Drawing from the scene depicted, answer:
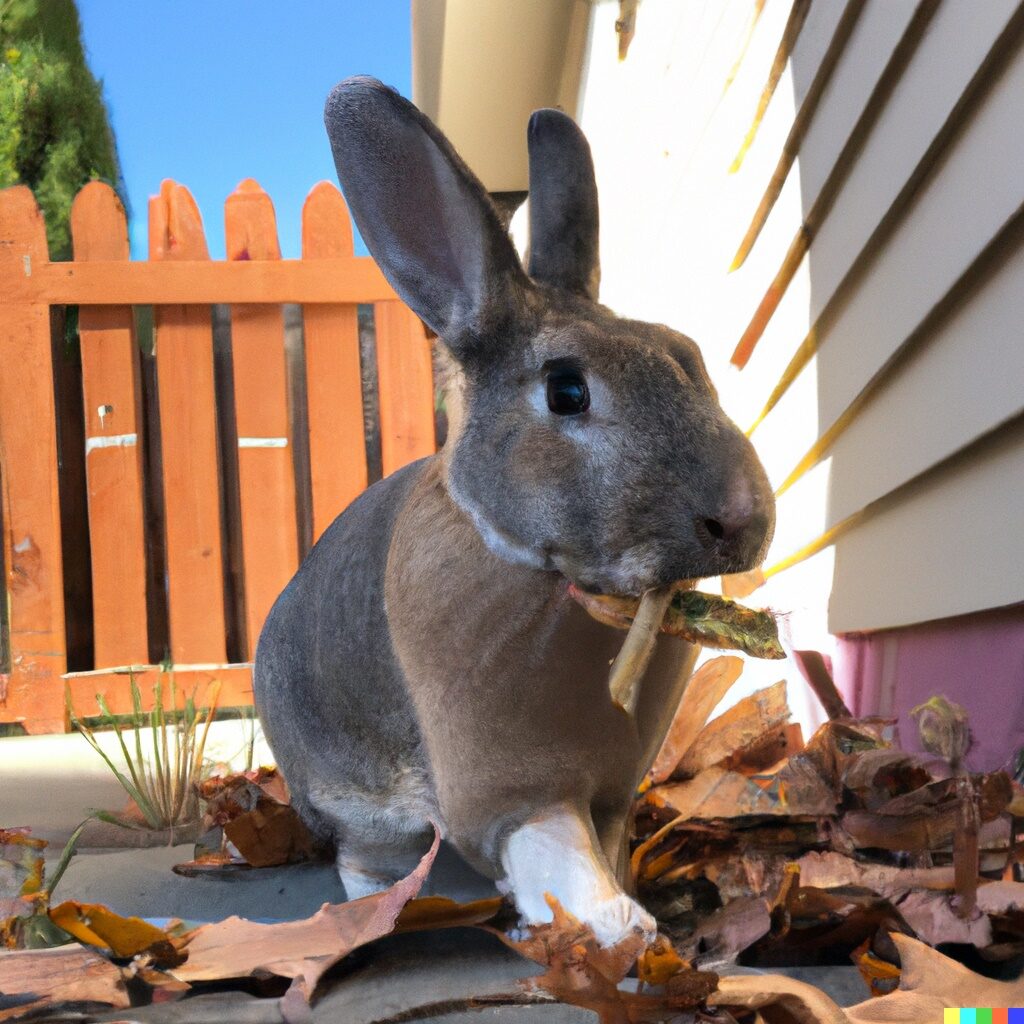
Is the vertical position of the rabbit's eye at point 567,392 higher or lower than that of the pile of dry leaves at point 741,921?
higher

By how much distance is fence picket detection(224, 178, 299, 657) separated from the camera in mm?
4668

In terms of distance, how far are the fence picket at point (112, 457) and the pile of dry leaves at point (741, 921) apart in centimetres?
320

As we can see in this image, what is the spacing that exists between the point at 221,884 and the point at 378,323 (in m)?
3.32

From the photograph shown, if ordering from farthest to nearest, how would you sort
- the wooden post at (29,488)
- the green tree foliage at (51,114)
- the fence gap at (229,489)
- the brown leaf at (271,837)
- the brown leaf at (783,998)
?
the green tree foliage at (51,114) < the fence gap at (229,489) < the wooden post at (29,488) < the brown leaf at (271,837) < the brown leaf at (783,998)

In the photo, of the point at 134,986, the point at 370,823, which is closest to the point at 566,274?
the point at 370,823

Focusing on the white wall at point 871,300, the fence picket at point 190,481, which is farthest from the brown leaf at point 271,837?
the fence picket at point 190,481

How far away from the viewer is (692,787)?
171 centimetres

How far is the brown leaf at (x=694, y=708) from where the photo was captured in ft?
6.20

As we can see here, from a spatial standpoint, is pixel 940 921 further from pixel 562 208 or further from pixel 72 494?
pixel 72 494

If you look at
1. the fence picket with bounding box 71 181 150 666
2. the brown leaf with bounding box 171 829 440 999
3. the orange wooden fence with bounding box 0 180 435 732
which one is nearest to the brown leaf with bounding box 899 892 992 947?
the brown leaf with bounding box 171 829 440 999

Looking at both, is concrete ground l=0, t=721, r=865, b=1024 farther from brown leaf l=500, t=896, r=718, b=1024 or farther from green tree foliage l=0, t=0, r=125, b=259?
green tree foliage l=0, t=0, r=125, b=259

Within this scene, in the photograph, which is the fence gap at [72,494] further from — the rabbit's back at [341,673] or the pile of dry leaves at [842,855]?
the pile of dry leaves at [842,855]

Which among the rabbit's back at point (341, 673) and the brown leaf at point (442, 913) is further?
the rabbit's back at point (341, 673)

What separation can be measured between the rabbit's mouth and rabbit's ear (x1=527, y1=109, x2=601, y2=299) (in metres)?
0.49
